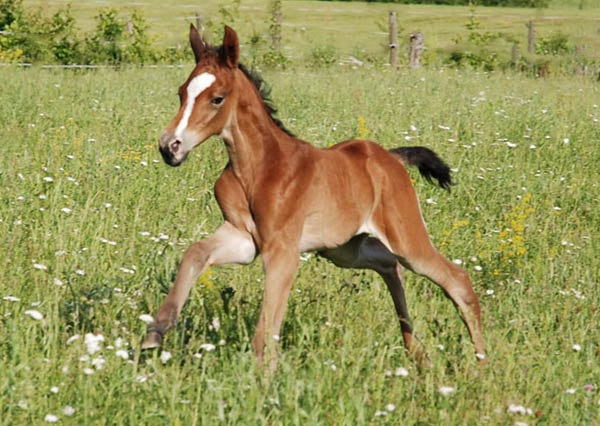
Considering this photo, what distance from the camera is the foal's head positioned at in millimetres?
3896

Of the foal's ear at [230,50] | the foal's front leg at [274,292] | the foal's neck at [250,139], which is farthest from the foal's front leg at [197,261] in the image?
the foal's ear at [230,50]

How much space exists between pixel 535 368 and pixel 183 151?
2.06m

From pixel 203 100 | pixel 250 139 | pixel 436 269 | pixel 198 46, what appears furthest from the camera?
pixel 436 269

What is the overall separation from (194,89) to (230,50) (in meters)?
0.29

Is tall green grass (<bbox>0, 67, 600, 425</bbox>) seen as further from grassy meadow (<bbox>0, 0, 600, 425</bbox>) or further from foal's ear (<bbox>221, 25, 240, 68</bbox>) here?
foal's ear (<bbox>221, 25, 240, 68</bbox>)

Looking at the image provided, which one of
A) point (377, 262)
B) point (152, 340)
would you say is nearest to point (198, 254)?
point (152, 340)

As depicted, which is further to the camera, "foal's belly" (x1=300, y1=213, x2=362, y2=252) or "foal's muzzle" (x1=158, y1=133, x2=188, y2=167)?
"foal's belly" (x1=300, y1=213, x2=362, y2=252)

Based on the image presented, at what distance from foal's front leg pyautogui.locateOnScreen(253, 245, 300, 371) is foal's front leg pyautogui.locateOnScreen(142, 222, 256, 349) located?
0.43ft

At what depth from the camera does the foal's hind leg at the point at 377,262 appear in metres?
4.99

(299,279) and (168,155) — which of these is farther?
(299,279)

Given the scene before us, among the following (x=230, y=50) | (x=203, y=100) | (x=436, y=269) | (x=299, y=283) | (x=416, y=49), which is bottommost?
(x=416, y=49)

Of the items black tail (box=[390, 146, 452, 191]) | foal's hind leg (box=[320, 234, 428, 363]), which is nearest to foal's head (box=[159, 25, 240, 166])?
foal's hind leg (box=[320, 234, 428, 363])

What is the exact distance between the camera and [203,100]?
4.02 meters

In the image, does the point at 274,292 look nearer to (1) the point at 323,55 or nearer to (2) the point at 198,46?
(2) the point at 198,46
